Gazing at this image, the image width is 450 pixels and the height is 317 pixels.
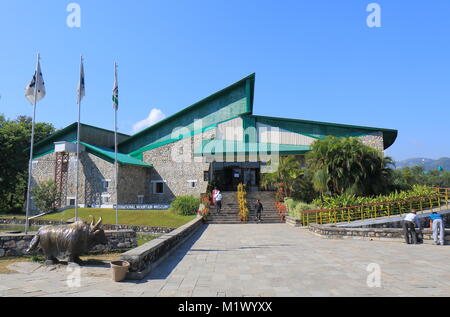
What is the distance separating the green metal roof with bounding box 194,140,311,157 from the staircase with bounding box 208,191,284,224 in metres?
3.94

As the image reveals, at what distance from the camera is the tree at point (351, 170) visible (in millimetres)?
19406

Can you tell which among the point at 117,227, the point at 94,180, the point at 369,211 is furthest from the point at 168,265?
the point at 94,180

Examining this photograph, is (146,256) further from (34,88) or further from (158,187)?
(158,187)

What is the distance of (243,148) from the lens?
29.1 meters

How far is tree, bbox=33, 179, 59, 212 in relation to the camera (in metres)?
25.7

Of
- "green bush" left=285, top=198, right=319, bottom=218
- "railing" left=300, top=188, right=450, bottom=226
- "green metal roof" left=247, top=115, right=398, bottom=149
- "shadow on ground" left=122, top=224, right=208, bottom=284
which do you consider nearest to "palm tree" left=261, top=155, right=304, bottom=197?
"green bush" left=285, top=198, right=319, bottom=218

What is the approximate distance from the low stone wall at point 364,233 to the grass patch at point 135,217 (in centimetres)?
871

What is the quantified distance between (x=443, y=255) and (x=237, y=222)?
1336cm

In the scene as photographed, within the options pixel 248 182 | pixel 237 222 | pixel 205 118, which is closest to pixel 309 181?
pixel 237 222

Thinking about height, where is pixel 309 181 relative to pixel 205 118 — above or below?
below

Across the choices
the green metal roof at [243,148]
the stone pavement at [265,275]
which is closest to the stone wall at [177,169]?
the green metal roof at [243,148]

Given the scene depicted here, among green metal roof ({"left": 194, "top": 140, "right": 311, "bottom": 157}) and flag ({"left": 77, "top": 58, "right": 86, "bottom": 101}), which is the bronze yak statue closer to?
flag ({"left": 77, "top": 58, "right": 86, "bottom": 101})
